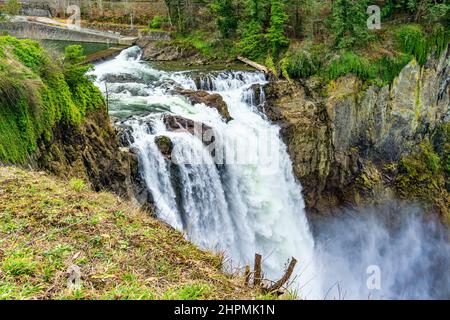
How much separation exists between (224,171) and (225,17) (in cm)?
1518

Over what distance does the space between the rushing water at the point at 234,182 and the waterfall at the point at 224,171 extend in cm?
4

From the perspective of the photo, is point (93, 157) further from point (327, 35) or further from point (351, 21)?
point (327, 35)

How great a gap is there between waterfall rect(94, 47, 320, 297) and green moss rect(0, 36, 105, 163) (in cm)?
298

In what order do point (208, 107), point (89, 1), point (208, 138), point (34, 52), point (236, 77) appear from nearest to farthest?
point (34, 52)
point (208, 138)
point (208, 107)
point (236, 77)
point (89, 1)

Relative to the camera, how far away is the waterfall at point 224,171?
45.6 feet

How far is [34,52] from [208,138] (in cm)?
709

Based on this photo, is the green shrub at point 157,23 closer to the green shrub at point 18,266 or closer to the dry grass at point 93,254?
the dry grass at point 93,254

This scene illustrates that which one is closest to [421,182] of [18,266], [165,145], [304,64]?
[304,64]

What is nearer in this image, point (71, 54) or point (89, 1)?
point (71, 54)

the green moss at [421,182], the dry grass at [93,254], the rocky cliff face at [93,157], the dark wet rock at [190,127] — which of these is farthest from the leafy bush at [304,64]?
the dry grass at [93,254]

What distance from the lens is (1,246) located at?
4.65 meters

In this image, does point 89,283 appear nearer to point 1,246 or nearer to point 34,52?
point 1,246

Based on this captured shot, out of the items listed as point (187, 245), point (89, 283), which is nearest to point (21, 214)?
point (89, 283)

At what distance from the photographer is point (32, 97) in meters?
9.23
